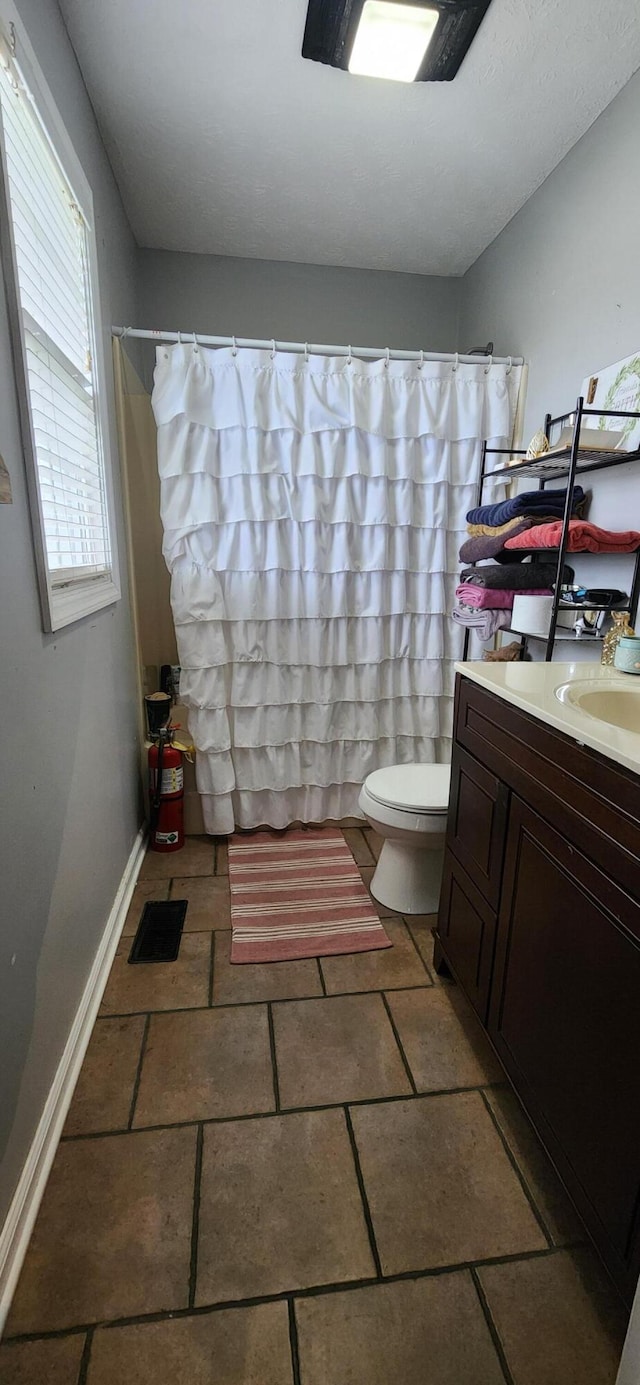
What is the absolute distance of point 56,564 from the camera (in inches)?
52.3

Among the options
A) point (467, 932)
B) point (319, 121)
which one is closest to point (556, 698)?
point (467, 932)

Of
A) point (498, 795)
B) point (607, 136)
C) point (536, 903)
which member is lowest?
point (536, 903)

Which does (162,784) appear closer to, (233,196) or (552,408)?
(552,408)

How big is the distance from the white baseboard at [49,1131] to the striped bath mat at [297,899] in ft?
1.25

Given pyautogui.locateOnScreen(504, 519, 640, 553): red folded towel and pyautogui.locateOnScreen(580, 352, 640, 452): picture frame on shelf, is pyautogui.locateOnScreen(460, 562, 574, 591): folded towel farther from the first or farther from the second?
pyautogui.locateOnScreen(580, 352, 640, 452): picture frame on shelf

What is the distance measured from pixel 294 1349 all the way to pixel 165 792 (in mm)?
1619

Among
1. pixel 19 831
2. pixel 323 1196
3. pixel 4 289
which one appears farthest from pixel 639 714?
pixel 4 289

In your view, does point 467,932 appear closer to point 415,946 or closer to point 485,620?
point 415,946

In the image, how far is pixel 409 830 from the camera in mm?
1815

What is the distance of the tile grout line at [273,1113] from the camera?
48.3 inches

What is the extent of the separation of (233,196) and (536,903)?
2.43 m

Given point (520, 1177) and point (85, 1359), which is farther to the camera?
point (520, 1177)

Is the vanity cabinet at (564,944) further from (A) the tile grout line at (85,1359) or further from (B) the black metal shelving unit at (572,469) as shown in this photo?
(A) the tile grout line at (85,1359)

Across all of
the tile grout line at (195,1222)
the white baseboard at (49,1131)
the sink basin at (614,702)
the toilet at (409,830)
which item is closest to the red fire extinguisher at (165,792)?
the white baseboard at (49,1131)
